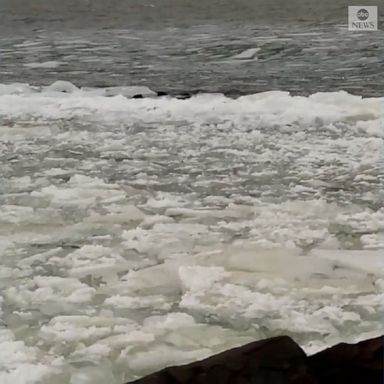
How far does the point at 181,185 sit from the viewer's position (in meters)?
0.94

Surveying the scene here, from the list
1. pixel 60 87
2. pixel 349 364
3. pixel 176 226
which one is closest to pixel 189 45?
pixel 60 87

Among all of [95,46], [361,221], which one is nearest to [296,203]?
[361,221]

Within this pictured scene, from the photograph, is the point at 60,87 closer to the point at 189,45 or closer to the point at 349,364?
the point at 189,45

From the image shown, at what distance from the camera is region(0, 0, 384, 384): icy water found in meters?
0.68

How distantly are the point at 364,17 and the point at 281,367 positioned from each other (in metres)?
0.55

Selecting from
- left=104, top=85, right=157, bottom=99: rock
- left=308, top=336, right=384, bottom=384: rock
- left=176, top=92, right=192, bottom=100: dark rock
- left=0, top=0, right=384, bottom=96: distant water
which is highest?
left=0, top=0, right=384, bottom=96: distant water

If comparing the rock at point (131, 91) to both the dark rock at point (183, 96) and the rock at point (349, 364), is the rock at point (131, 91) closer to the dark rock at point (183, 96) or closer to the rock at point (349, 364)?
the dark rock at point (183, 96)

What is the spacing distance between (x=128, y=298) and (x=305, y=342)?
0.19 metres

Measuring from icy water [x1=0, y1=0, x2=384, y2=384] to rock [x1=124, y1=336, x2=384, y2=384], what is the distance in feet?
0.08

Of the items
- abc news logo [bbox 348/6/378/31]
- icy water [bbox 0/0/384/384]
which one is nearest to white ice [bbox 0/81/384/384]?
icy water [bbox 0/0/384/384]

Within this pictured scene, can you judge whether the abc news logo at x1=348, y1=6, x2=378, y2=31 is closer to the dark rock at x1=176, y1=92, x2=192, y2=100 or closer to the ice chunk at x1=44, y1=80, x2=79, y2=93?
the dark rock at x1=176, y1=92, x2=192, y2=100

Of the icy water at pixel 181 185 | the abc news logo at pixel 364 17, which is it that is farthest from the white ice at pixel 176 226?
the abc news logo at pixel 364 17

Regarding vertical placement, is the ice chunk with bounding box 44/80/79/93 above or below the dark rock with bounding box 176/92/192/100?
above

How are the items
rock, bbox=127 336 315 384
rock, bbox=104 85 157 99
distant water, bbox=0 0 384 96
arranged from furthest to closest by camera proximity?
1. rock, bbox=104 85 157 99
2. distant water, bbox=0 0 384 96
3. rock, bbox=127 336 315 384
